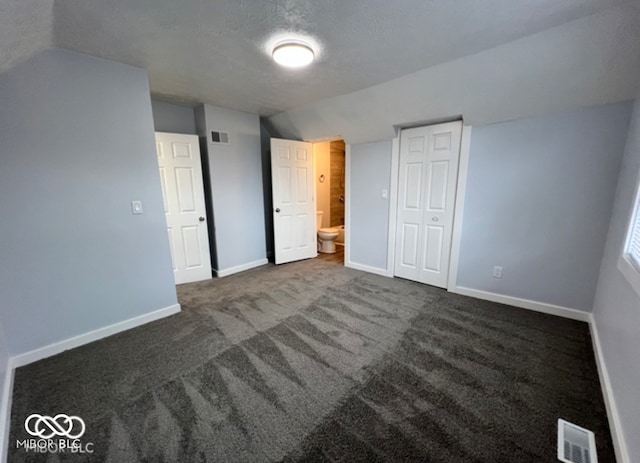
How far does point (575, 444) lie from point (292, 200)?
12.0 ft

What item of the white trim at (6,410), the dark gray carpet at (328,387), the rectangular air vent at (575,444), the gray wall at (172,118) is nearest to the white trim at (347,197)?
the dark gray carpet at (328,387)

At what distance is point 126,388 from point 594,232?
386 cm

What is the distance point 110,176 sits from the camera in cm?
213

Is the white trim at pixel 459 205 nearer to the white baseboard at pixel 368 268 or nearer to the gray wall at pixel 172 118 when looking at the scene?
the white baseboard at pixel 368 268

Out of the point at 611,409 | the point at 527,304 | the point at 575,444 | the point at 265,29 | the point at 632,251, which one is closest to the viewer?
the point at 575,444

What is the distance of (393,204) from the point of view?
11.1ft

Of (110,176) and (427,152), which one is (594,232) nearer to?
(427,152)

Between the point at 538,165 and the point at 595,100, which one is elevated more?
the point at 595,100

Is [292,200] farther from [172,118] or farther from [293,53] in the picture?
[293,53]

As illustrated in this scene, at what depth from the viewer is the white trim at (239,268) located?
Answer: 3.62 m

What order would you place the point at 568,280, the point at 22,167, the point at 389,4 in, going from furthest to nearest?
the point at 568,280
the point at 22,167
the point at 389,4

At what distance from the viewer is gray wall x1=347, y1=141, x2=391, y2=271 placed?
3420 mm

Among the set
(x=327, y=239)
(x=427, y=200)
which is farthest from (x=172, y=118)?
(x=427, y=200)

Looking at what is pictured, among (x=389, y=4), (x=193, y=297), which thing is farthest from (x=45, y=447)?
(x=389, y=4)
